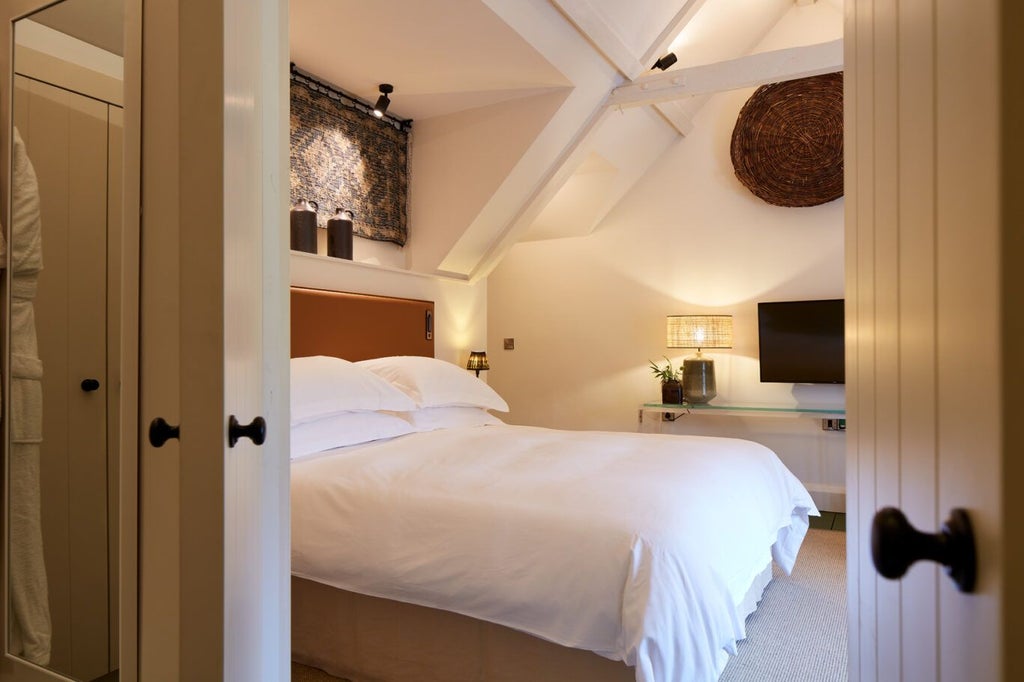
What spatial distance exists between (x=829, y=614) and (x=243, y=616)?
99.0 inches

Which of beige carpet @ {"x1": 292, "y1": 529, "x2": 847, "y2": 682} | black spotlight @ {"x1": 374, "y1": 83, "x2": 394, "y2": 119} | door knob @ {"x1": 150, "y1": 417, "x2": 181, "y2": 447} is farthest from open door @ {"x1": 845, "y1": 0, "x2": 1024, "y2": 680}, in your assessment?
black spotlight @ {"x1": 374, "y1": 83, "x2": 394, "y2": 119}

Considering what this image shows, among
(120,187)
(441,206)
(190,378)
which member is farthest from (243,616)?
(441,206)

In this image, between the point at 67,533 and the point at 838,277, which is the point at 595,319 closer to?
the point at 838,277

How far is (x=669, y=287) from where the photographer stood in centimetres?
507

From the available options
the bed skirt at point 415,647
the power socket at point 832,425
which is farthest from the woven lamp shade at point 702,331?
the bed skirt at point 415,647

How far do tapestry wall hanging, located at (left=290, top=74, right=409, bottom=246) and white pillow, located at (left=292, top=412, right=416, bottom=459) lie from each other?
133 centimetres

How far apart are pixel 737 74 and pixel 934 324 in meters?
3.81

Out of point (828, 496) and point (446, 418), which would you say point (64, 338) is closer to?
point (446, 418)

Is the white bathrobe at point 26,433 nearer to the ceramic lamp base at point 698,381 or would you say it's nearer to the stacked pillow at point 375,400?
the stacked pillow at point 375,400

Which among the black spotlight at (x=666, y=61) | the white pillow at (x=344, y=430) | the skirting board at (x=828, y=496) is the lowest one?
the skirting board at (x=828, y=496)

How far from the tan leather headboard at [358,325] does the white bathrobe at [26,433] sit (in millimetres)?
1799

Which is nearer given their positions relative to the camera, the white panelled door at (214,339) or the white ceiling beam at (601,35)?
the white panelled door at (214,339)

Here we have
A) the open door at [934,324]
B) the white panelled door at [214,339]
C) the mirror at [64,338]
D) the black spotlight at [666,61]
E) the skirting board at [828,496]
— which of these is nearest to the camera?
the open door at [934,324]

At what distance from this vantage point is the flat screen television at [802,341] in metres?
4.36
